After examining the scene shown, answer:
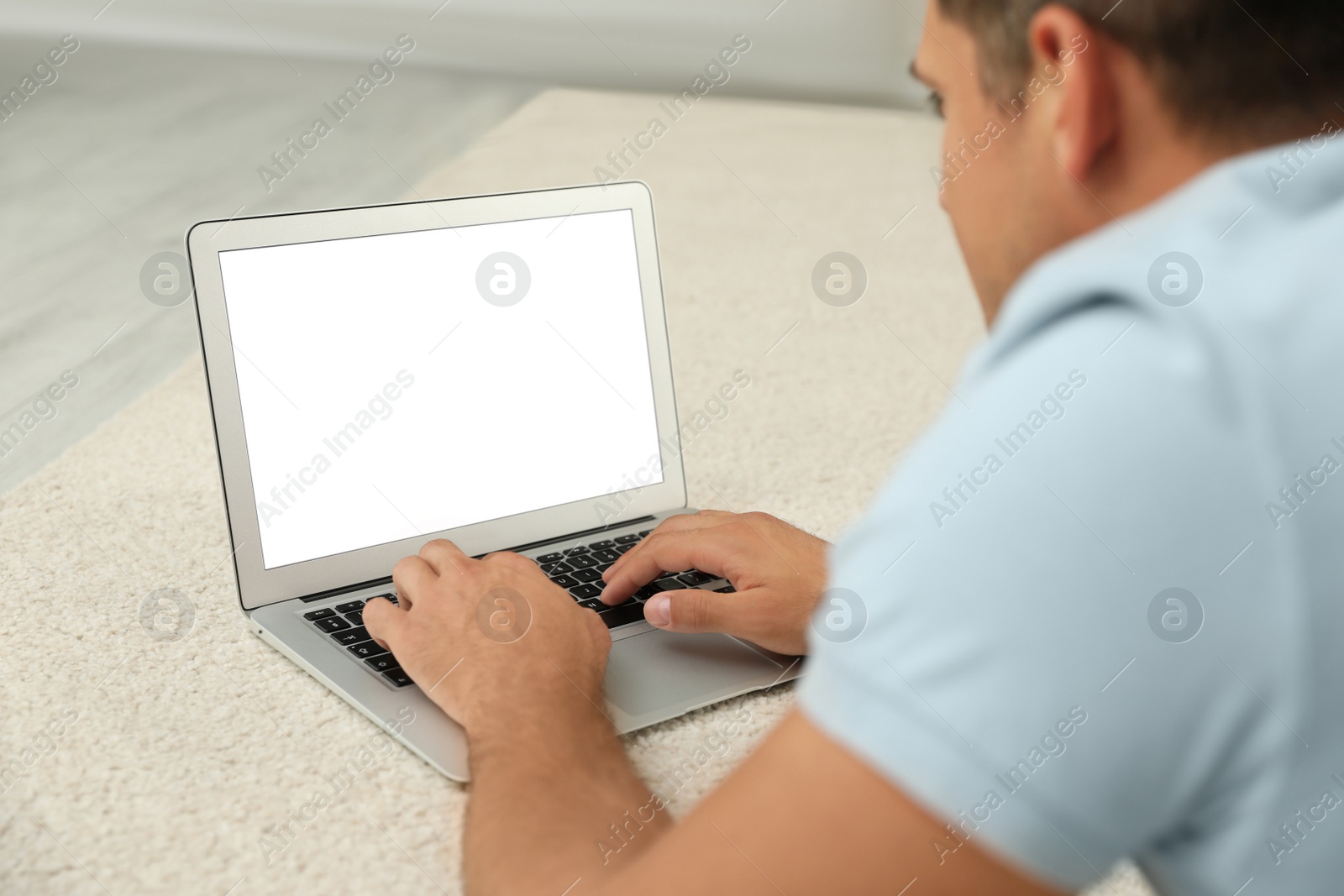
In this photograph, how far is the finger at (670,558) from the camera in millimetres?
890

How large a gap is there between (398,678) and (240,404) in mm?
264

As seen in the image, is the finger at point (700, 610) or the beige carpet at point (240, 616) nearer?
the beige carpet at point (240, 616)

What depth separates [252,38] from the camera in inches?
193

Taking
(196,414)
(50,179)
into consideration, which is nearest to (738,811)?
(196,414)

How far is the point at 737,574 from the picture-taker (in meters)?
0.88

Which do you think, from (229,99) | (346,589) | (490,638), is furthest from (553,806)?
(229,99)

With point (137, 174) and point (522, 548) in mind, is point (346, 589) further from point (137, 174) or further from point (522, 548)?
point (137, 174)

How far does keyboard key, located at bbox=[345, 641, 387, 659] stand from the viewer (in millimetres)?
831

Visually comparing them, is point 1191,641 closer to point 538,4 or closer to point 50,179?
point 50,179

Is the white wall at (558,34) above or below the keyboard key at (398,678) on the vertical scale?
above

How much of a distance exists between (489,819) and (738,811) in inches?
9.9

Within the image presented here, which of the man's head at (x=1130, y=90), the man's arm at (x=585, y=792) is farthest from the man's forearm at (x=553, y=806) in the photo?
the man's head at (x=1130, y=90)

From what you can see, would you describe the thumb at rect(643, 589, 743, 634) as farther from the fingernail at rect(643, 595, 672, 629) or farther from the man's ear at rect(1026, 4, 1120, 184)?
the man's ear at rect(1026, 4, 1120, 184)

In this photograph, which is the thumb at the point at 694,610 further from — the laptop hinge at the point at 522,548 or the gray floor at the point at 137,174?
the gray floor at the point at 137,174
